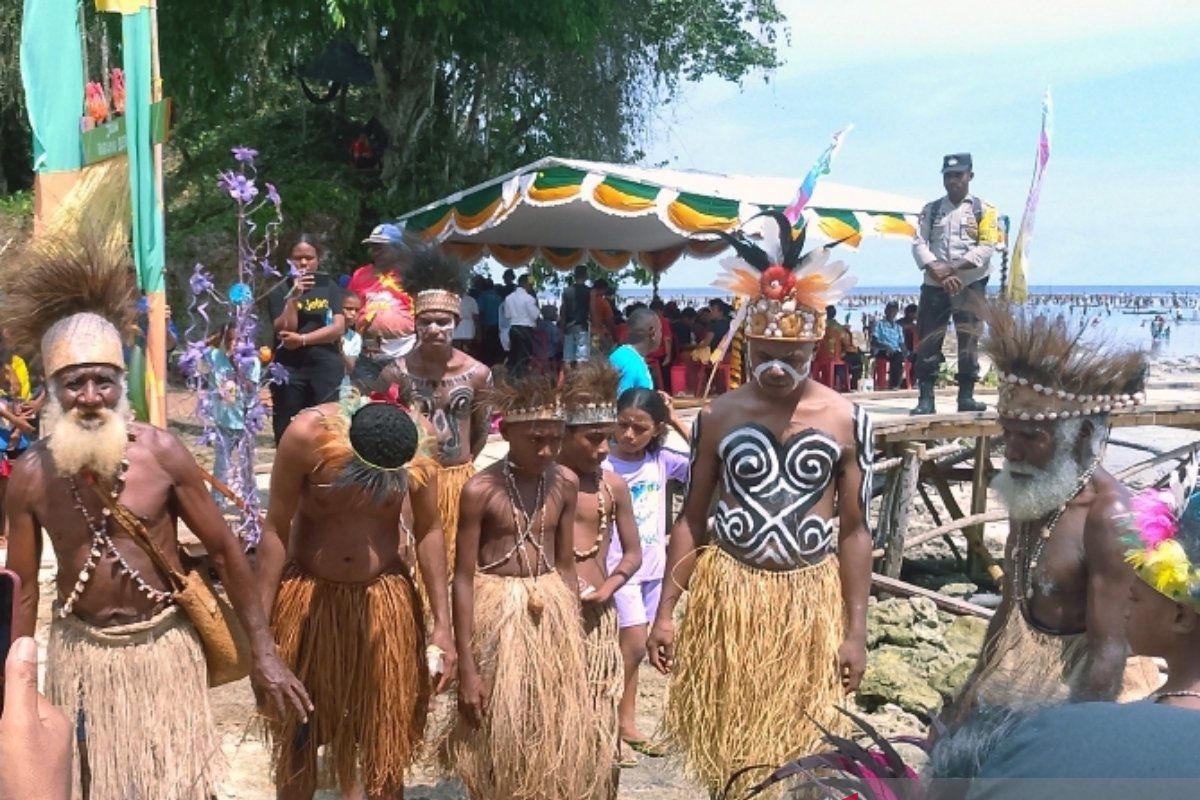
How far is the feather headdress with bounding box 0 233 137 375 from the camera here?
3592 mm

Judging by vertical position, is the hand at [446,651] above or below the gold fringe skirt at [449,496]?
below

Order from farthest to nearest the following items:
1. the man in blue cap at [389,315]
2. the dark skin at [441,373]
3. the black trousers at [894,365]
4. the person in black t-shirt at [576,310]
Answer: the black trousers at [894,365] → the person in black t-shirt at [576,310] → the man in blue cap at [389,315] → the dark skin at [441,373]

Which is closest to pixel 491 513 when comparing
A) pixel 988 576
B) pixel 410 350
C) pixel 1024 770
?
pixel 410 350

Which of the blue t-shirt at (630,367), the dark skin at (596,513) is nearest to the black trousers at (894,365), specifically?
the blue t-shirt at (630,367)

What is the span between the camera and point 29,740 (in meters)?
1.51

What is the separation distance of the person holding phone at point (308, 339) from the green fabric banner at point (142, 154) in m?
1.47

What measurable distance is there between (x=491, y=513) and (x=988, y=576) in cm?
779

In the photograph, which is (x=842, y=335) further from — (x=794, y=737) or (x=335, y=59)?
(x=794, y=737)

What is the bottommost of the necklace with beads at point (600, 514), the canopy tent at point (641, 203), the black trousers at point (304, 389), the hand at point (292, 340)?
the necklace with beads at point (600, 514)

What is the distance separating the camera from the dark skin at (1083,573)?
10.9 ft

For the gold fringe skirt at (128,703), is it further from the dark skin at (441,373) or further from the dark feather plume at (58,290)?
the dark skin at (441,373)

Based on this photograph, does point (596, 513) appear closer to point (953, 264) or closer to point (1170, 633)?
point (1170, 633)

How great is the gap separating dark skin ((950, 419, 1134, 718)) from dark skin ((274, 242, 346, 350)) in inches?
188

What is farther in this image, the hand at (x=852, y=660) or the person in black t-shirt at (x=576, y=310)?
the person in black t-shirt at (x=576, y=310)
